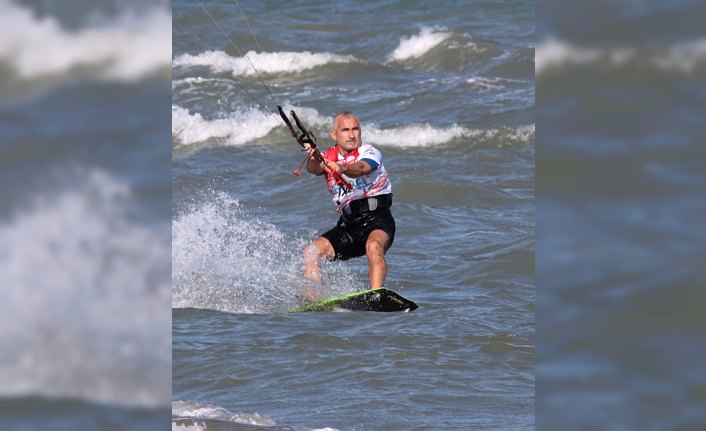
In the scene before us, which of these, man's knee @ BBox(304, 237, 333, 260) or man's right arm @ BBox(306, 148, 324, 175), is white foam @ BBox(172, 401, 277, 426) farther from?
man's knee @ BBox(304, 237, 333, 260)

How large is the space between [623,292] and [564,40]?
29 cm

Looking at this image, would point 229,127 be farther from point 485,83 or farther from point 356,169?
point 356,169

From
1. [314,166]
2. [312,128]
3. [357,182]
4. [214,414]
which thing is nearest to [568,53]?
[214,414]

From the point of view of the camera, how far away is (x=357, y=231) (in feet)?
22.7

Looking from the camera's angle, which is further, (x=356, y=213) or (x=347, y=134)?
(x=356, y=213)

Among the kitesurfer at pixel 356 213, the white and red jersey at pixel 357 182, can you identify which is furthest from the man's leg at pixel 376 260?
the white and red jersey at pixel 357 182

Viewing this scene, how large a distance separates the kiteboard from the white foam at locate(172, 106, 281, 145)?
6608 mm

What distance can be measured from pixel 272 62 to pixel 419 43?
2.16 meters

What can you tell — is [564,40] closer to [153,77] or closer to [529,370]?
[153,77]

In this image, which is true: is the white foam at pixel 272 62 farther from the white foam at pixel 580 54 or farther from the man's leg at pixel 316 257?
the white foam at pixel 580 54

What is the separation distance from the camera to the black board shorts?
6871 millimetres

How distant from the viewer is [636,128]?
4.38 feet

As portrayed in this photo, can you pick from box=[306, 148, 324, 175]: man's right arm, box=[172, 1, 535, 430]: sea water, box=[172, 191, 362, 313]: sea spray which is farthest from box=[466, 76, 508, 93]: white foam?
box=[306, 148, 324, 175]: man's right arm

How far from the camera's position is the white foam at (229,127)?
1340cm
